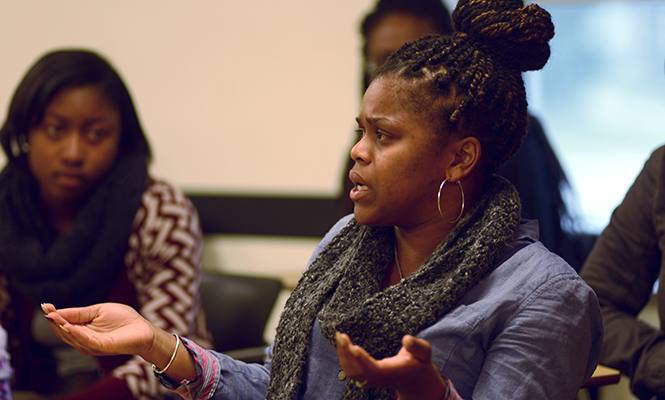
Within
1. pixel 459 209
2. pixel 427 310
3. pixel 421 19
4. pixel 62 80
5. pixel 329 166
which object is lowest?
pixel 329 166

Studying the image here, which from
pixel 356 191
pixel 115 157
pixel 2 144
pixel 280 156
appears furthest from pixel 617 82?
pixel 2 144

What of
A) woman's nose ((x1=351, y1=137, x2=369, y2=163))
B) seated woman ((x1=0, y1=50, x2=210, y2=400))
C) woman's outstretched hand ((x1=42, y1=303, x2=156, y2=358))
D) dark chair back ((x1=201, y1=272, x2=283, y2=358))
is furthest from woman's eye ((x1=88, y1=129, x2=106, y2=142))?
woman's nose ((x1=351, y1=137, x2=369, y2=163))

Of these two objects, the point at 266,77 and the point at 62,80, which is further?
the point at 266,77

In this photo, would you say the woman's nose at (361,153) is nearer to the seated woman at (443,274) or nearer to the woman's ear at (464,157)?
the seated woman at (443,274)

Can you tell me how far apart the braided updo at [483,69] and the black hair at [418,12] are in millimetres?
868

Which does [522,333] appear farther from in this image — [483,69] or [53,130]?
[53,130]

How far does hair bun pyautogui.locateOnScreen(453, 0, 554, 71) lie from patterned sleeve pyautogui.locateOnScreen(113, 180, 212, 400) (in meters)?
1.18

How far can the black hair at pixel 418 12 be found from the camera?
77.5 inches

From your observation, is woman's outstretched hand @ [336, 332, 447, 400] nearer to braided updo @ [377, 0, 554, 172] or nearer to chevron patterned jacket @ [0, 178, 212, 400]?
braided updo @ [377, 0, 554, 172]

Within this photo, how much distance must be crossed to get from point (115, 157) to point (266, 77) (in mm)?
1120

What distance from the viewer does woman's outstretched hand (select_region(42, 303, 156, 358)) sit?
0.99 meters

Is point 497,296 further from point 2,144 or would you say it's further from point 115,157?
point 2,144

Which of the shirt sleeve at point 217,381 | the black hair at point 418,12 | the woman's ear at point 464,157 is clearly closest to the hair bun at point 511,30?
the woman's ear at point 464,157

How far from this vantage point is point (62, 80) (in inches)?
76.8
